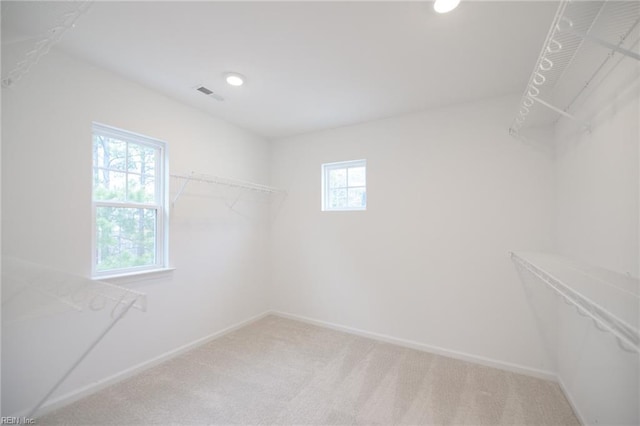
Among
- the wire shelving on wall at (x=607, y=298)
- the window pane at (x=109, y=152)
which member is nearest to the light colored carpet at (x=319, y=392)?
the wire shelving on wall at (x=607, y=298)

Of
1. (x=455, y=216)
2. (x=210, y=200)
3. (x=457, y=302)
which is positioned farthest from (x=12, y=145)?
(x=457, y=302)

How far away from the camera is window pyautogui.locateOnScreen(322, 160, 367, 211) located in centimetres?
321

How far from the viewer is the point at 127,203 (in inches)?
89.7

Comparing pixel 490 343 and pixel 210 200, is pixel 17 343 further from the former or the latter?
pixel 490 343

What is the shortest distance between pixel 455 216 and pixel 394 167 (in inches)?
31.4

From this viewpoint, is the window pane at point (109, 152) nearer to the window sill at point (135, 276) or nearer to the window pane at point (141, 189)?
the window pane at point (141, 189)

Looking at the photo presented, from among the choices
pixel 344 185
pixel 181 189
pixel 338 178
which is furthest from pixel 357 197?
pixel 181 189

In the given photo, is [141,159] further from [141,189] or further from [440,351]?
[440,351]

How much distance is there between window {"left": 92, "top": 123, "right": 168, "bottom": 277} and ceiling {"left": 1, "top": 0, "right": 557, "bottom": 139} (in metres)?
0.56

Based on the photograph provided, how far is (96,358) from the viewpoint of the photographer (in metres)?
2.01

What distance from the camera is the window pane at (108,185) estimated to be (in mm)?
2102

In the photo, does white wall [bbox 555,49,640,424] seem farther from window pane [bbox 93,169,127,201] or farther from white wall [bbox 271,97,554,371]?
window pane [bbox 93,169,127,201]

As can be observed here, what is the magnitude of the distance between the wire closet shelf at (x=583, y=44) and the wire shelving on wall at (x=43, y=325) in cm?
225

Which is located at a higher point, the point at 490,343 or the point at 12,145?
the point at 12,145
